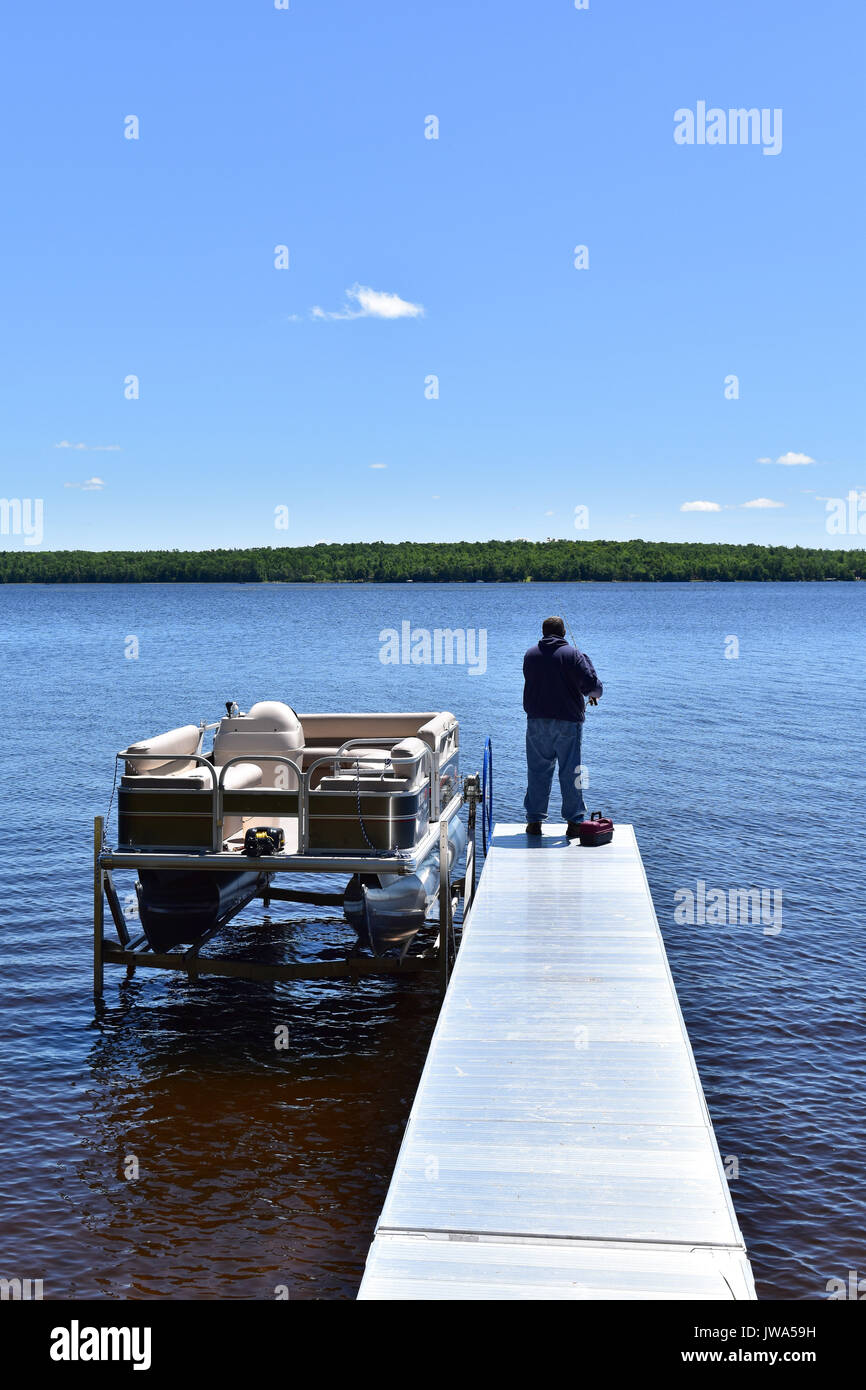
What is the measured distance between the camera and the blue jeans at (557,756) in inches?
460

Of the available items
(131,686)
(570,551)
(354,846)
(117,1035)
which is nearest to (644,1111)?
(354,846)

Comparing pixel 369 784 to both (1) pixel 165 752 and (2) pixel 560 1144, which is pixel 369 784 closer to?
(1) pixel 165 752

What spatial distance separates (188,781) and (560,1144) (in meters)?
4.97

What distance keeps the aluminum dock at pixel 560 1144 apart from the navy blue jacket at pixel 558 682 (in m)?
2.64

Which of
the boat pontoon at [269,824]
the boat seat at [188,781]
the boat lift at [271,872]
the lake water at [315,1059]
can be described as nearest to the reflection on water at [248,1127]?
the lake water at [315,1059]

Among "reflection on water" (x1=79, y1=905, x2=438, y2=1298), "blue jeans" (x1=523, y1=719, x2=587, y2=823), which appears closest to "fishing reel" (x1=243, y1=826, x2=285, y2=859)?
"reflection on water" (x1=79, y1=905, x2=438, y2=1298)

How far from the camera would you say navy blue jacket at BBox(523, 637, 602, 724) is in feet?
37.7

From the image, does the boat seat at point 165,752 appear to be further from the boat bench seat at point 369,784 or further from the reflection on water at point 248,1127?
the reflection on water at point 248,1127

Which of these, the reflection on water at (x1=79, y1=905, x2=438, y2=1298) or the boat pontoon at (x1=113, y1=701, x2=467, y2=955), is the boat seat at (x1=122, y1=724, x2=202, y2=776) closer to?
the boat pontoon at (x1=113, y1=701, x2=467, y2=955)

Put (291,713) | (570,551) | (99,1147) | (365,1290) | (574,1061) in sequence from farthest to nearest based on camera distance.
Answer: (570,551) < (291,713) < (99,1147) < (574,1061) < (365,1290)

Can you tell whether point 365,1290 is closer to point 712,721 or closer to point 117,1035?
point 117,1035

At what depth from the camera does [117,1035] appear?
412 inches

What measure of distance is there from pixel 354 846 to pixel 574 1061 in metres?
3.20

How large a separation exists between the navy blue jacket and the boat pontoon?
1105 millimetres
